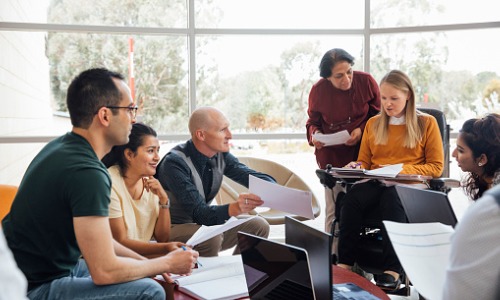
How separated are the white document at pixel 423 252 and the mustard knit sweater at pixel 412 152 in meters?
1.95

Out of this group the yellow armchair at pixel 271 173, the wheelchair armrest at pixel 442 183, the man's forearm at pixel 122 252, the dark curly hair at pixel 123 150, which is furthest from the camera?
the yellow armchair at pixel 271 173

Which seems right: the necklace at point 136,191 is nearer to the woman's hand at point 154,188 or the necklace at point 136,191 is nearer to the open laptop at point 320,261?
the woman's hand at point 154,188

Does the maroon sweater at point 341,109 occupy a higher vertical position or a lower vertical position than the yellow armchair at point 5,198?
higher

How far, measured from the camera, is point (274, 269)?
2.03m

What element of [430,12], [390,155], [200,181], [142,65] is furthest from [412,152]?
[142,65]

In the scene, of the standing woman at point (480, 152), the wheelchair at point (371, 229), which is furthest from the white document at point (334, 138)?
the standing woman at point (480, 152)

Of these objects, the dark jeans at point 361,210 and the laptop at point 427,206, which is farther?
the dark jeans at point 361,210

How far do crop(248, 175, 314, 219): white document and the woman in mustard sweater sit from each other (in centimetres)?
66

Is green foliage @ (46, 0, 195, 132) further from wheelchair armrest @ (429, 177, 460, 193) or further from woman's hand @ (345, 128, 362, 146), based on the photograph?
wheelchair armrest @ (429, 177, 460, 193)

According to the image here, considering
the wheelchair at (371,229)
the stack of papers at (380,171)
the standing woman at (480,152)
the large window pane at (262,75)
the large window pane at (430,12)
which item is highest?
the large window pane at (430,12)

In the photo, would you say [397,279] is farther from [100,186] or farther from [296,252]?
[100,186]

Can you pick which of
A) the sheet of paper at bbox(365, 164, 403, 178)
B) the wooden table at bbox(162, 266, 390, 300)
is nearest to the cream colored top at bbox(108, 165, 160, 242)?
the wooden table at bbox(162, 266, 390, 300)

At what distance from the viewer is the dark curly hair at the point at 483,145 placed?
122 inches

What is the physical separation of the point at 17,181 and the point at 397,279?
3.19 meters
